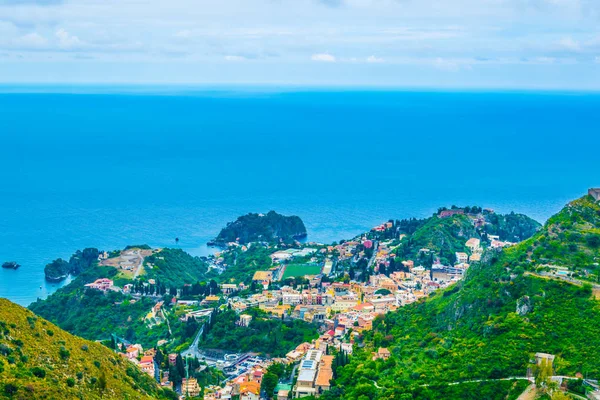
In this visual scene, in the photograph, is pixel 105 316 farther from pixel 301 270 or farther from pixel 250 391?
pixel 250 391

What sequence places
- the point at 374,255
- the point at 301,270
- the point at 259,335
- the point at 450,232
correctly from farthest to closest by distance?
1. the point at 450,232
2. the point at 374,255
3. the point at 301,270
4. the point at 259,335

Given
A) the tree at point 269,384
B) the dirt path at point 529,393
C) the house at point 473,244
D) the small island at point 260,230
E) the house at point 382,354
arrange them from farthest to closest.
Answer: the small island at point 260,230 < the house at point 473,244 < the house at point 382,354 < the tree at point 269,384 < the dirt path at point 529,393

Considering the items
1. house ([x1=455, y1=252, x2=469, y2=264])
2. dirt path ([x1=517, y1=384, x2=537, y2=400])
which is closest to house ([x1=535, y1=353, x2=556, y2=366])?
dirt path ([x1=517, y1=384, x2=537, y2=400])

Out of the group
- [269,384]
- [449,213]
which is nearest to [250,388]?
[269,384]

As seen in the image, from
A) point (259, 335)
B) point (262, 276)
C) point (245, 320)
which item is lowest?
point (259, 335)

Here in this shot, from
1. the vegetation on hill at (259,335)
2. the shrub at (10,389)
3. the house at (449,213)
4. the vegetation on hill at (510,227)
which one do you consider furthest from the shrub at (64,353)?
the vegetation on hill at (510,227)

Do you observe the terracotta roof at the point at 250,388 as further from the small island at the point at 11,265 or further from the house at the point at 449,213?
the small island at the point at 11,265

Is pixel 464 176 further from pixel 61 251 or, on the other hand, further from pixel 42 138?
pixel 42 138
